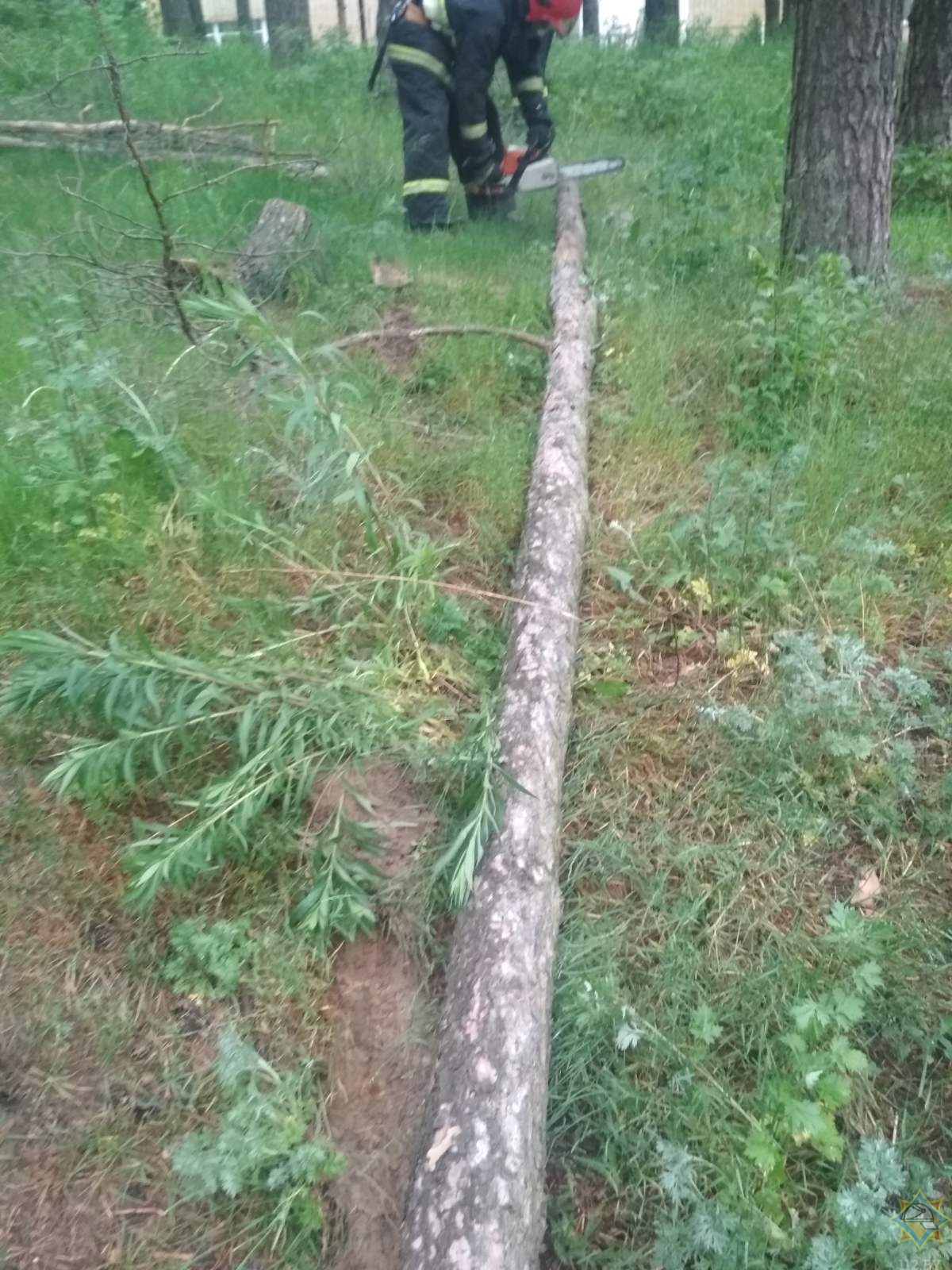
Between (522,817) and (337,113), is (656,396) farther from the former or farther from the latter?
(337,113)

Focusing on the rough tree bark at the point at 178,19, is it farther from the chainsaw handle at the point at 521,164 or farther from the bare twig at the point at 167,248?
the bare twig at the point at 167,248

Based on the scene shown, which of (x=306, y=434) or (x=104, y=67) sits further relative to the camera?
(x=104, y=67)

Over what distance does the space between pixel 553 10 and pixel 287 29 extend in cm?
610

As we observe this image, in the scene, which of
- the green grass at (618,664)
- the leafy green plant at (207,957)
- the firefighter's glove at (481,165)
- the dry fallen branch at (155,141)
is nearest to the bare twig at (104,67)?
the dry fallen branch at (155,141)

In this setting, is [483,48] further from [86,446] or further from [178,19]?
[178,19]

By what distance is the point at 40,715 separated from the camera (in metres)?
2.74

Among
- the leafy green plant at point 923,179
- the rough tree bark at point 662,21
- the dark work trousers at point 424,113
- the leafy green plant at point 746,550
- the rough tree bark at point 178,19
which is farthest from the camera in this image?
the rough tree bark at point 178,19

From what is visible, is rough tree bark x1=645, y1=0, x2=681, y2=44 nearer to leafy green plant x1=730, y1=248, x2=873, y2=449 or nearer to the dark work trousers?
the dark work trousers

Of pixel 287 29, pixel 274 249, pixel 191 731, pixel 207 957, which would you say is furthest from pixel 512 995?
pixel 287 29

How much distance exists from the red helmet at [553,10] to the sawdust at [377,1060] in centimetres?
513

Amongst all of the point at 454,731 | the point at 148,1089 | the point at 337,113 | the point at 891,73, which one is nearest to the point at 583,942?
the point at 454,731

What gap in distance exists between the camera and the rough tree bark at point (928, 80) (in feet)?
20.7

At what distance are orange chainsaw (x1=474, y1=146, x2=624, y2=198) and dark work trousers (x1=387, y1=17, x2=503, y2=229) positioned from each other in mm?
440

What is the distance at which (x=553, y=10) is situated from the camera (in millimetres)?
5883
